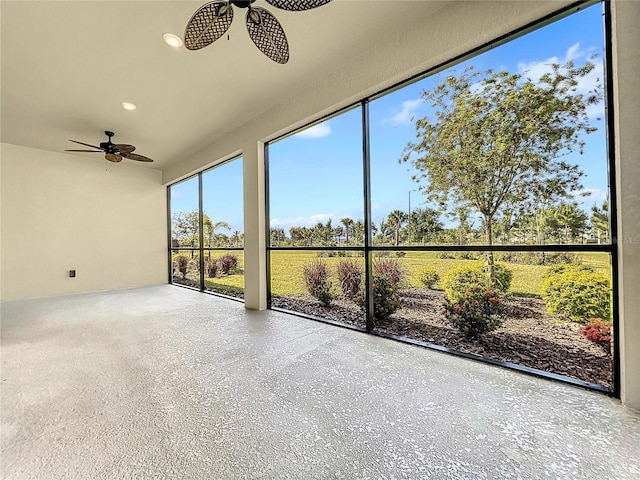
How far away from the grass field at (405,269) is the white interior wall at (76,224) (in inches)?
88.8

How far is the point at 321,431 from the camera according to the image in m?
1.52

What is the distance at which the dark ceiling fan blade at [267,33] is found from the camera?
189 centimetres

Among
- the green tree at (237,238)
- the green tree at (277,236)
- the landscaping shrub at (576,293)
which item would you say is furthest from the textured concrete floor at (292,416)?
the green tree at (237,238)

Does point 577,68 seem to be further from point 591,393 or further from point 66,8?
point 66,8

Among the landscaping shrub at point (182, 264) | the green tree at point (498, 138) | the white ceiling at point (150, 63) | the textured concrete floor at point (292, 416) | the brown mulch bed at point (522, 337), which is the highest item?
the white ceiling at point (150, 63)

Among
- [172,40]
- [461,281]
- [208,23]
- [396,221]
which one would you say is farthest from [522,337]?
[172,40]

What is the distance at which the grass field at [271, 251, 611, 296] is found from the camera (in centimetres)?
207

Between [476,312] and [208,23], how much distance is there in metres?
3.30

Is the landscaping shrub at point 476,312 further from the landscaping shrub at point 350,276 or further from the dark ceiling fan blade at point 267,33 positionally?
the dark ceiling fan blade at point 267,33

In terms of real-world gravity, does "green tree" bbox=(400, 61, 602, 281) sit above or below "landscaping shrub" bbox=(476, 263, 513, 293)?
above

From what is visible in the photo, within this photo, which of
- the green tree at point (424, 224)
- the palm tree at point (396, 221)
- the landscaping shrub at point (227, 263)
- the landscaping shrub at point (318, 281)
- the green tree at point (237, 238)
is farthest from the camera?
the landscaping shrub at point (227, 263)

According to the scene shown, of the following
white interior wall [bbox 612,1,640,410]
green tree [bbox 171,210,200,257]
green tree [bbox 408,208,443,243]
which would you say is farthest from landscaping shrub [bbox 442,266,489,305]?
green tree [bbox 171,210,200,257]

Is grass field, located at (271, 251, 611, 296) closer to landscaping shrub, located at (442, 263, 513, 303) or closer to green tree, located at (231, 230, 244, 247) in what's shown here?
landscaping shrub, located at (442, 263, 513, 303)

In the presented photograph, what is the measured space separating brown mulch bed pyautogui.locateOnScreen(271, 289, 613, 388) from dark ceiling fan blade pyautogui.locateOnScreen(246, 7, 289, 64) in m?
2.65
